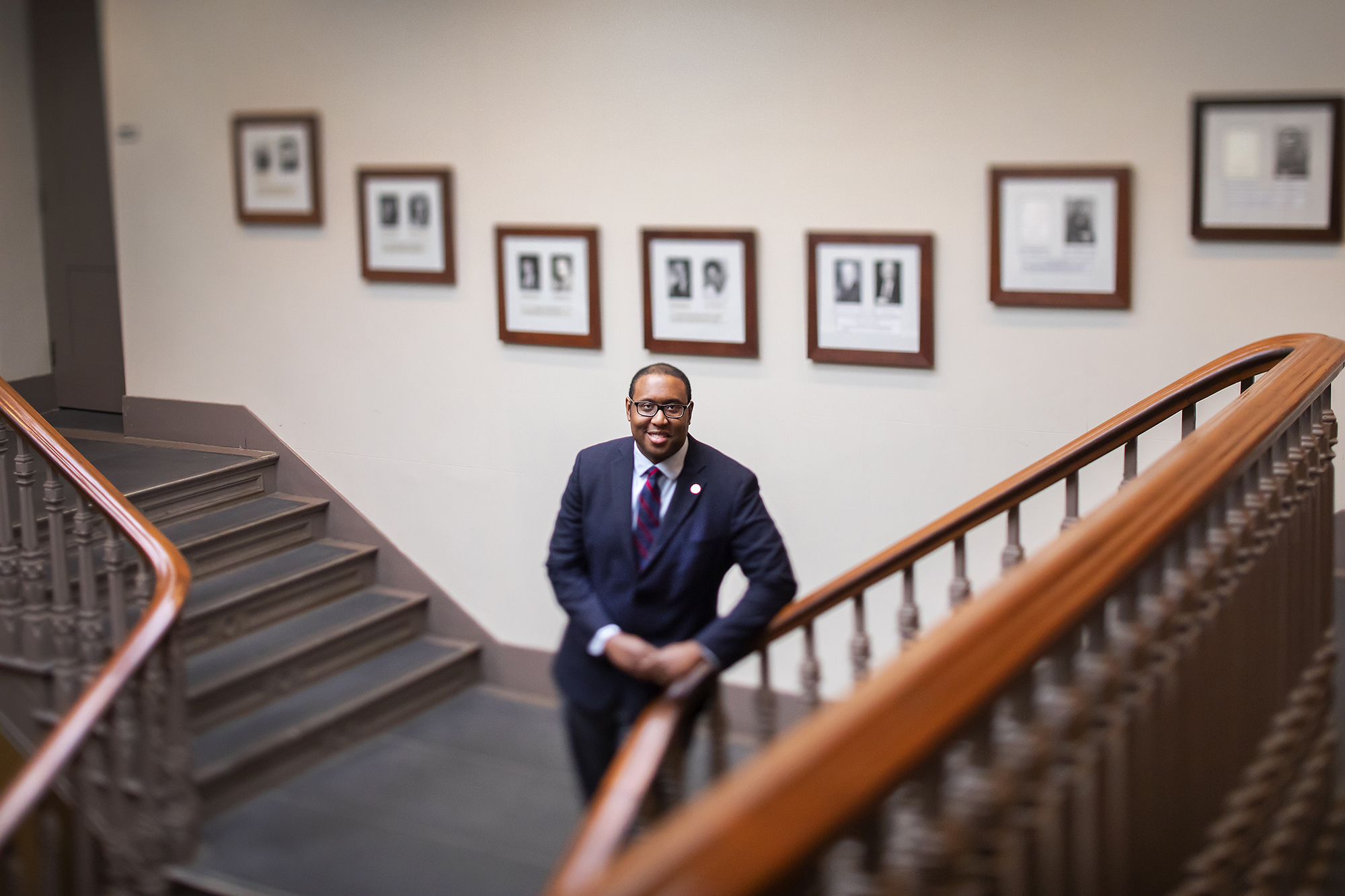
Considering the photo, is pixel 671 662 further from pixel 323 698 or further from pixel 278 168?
pixel 278 168

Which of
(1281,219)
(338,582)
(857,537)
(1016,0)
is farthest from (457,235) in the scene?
(1281,219)

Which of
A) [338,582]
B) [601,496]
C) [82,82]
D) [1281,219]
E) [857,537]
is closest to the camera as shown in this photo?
[601,496]

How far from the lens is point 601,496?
4000mm

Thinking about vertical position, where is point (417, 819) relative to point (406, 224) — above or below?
below

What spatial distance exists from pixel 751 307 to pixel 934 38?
1.45 metres

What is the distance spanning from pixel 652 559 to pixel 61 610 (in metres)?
3.09

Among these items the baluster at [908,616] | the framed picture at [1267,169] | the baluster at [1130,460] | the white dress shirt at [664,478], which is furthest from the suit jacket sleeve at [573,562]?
the framed picture at [1267,169]

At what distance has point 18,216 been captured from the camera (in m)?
8.63

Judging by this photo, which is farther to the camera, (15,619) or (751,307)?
(751,307)

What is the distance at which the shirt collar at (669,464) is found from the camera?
395cm

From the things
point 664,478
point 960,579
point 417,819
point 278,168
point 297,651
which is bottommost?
point 417,819

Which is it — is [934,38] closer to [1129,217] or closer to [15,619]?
[1129,217]

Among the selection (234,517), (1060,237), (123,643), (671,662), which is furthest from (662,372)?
(234,517)

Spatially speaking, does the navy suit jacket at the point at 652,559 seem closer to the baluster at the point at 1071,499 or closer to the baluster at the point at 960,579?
the baluster at the point at 960,579
